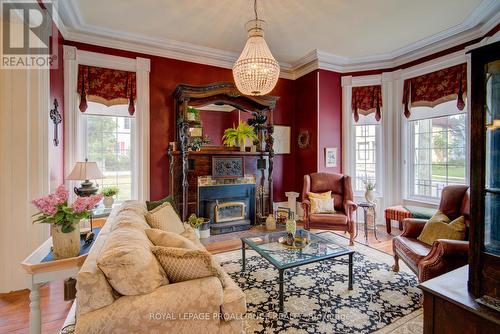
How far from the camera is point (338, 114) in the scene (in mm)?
5016

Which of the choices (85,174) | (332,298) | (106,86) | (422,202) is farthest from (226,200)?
(422,202)

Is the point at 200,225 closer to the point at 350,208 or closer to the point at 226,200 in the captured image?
the point at 226,200

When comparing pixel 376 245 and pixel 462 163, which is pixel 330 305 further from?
pixel 462 163

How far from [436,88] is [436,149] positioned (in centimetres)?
104

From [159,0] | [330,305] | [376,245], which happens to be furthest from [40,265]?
[376,245]

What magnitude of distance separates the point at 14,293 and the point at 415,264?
157 inches

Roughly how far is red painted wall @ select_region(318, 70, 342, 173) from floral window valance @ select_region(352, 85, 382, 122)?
0.29 metres

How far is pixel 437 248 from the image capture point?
2.17m

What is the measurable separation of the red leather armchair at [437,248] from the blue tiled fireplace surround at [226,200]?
8.18 feet

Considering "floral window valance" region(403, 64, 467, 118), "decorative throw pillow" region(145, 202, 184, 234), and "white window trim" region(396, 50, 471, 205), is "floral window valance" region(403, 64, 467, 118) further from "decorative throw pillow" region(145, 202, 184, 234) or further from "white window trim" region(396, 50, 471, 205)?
"decorative throw pillow" region(145, 202, 184, 234)

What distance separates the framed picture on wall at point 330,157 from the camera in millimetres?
4922

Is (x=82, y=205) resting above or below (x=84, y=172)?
below

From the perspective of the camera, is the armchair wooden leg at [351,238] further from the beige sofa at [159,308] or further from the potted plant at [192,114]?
the potted plant at [192,114]

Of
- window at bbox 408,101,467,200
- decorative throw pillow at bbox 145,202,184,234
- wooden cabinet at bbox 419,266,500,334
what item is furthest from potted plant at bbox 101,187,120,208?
window at bbox 408,101,467,200
